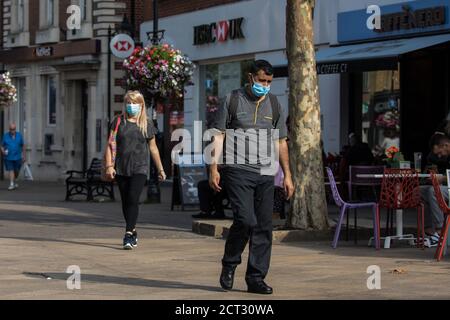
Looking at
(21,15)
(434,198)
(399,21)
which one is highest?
(21,15)

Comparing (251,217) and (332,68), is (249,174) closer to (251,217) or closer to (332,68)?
(251,217)

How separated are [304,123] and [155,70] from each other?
8.21 metres

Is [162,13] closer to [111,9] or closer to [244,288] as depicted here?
[111,9]

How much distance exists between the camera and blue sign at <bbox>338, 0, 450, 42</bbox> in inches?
858

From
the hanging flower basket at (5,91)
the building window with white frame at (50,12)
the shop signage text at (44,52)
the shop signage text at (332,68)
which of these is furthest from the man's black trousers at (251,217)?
the building window with white frame at (50,12)

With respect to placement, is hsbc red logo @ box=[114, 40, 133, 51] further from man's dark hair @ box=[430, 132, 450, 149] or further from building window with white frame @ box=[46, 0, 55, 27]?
man's dark hair @ box=[430, 132, 450, 149]

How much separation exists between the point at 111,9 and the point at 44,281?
1040 inches

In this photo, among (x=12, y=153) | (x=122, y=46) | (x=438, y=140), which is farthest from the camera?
(x=12, y=153)

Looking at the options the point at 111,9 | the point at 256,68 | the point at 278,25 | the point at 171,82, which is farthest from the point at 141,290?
the point at 111,9

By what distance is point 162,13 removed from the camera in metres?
32.8

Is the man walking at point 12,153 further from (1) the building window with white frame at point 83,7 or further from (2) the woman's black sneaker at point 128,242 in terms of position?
(2) the woman's black sneaker at point 128,242

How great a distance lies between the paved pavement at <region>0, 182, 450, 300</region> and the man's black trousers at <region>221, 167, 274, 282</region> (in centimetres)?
29

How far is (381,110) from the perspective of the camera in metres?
24.5

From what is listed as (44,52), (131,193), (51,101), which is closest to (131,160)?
(131,193)
